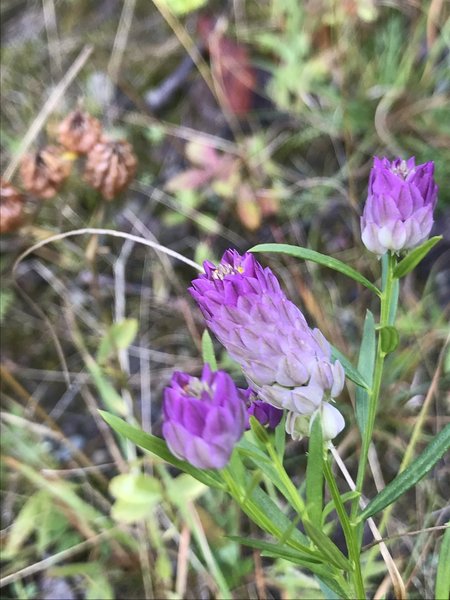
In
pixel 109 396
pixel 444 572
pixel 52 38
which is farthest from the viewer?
pixel 52 38

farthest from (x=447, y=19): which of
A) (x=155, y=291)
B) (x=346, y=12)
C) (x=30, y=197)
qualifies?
(x=30, y=197)

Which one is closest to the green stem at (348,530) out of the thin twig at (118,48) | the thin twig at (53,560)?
the thin twig at (53,560)

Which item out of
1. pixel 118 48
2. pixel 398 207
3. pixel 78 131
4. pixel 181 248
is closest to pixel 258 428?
pixel 398 207

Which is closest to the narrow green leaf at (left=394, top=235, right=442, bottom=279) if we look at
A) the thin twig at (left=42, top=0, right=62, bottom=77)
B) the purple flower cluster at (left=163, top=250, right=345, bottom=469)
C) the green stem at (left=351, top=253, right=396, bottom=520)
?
the green stem at (left=351, top=253, right=396, bottom=520)

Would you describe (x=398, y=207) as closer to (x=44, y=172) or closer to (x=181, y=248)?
(x=44, y=172)

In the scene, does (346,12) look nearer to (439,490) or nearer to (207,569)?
(439,490)

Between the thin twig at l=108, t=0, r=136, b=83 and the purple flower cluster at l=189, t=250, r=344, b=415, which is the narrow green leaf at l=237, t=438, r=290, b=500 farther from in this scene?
the thin twig at l=108, t=0, r=136, b=83
